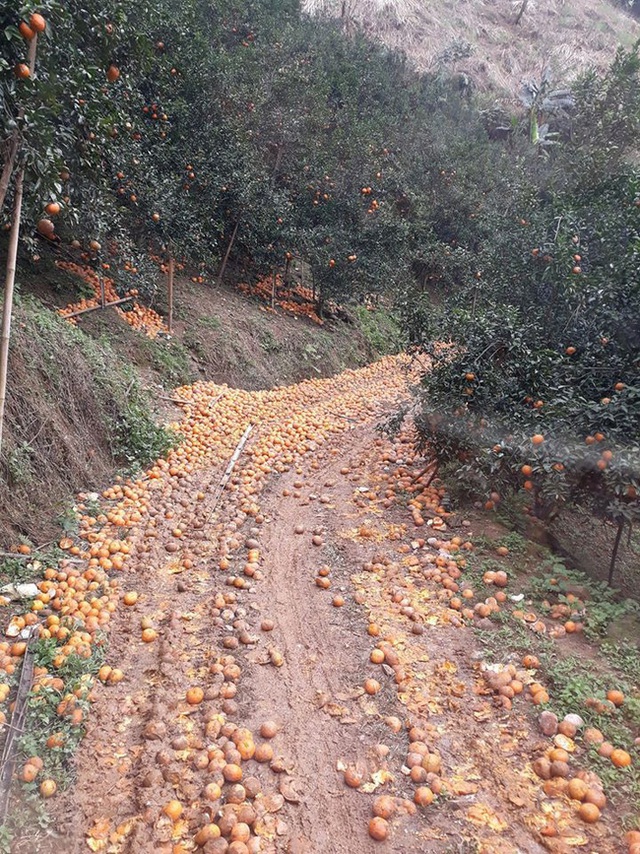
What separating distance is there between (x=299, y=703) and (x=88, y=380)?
456cm

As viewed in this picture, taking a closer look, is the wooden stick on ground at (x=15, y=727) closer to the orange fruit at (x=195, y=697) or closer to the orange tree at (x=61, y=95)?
the orange fruit at (x=195, y=697)

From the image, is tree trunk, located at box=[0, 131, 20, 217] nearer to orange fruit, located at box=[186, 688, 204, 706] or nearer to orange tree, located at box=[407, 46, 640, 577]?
orange fruit, located at box=[186, 688, 204, 706]

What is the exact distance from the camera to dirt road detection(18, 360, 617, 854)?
8.41ft

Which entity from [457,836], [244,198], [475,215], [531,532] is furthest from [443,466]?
[475,215]

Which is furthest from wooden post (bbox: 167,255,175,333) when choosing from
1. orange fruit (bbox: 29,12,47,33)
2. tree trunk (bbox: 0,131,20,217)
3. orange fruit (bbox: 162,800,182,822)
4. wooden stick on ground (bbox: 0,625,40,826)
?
orange fruit (bbox: 162,800,182,822)

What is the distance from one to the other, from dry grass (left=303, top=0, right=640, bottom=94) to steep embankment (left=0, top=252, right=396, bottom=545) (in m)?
25.9

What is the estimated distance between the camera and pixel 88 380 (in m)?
6.14

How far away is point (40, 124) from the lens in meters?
3.67

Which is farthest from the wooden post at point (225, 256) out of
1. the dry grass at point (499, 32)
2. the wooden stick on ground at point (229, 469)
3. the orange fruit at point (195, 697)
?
the dry grass at point (499, 32)

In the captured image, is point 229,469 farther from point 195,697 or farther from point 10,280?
point 195,697

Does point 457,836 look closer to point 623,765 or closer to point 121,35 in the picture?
point 623,765

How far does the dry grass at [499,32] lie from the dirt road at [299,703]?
106ft

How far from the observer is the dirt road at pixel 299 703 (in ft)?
8.41

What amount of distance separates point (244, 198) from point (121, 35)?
8119 millimetres
